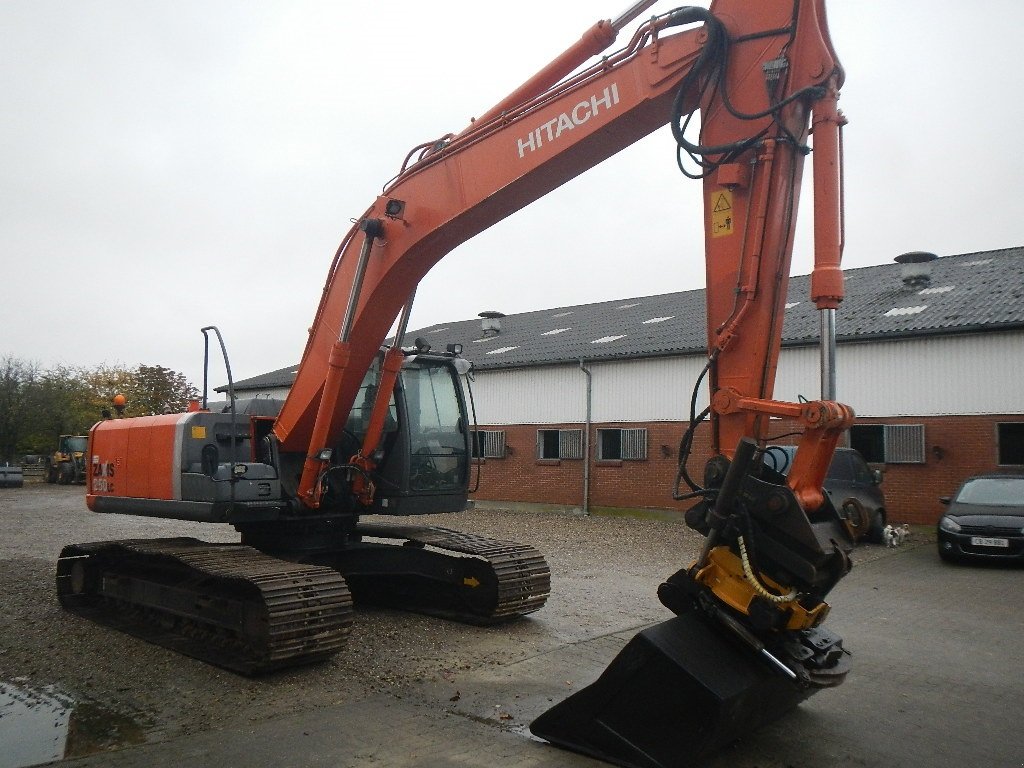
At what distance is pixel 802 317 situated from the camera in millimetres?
18312

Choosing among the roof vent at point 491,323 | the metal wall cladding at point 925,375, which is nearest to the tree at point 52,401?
the roof vent at point 491,323

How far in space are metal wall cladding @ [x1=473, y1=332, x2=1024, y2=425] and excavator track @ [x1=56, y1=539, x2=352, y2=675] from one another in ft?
26.5

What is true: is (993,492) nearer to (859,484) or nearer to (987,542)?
(987,542)

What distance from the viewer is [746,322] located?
197 inches

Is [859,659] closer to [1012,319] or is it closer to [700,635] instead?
[700,635]

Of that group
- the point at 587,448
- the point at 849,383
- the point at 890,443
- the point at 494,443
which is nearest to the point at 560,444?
the point at 587,448

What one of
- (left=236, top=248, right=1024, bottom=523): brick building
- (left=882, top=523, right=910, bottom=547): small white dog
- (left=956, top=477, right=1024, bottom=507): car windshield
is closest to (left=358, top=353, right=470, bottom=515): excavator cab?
(left=236, top=248, right=1024, bottom=523): brick building

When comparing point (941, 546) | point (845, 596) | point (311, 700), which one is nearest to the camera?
point (311, 700)

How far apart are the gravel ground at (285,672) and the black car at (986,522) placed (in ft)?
4.15

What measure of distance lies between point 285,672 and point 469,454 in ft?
8.94

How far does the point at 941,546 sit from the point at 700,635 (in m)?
9.36

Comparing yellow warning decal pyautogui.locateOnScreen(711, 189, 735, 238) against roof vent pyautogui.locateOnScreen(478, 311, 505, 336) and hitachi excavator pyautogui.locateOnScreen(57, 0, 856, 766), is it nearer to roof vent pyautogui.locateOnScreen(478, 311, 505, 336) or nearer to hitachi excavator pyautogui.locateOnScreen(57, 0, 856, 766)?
hitachi excavator pyautogui.locateOnScreen(57, 0, 856, 766)

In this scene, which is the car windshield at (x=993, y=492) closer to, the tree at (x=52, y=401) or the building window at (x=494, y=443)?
the building window at (x=494, y=443)

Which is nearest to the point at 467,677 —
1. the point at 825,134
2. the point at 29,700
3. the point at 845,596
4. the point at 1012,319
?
the point at 29,700
